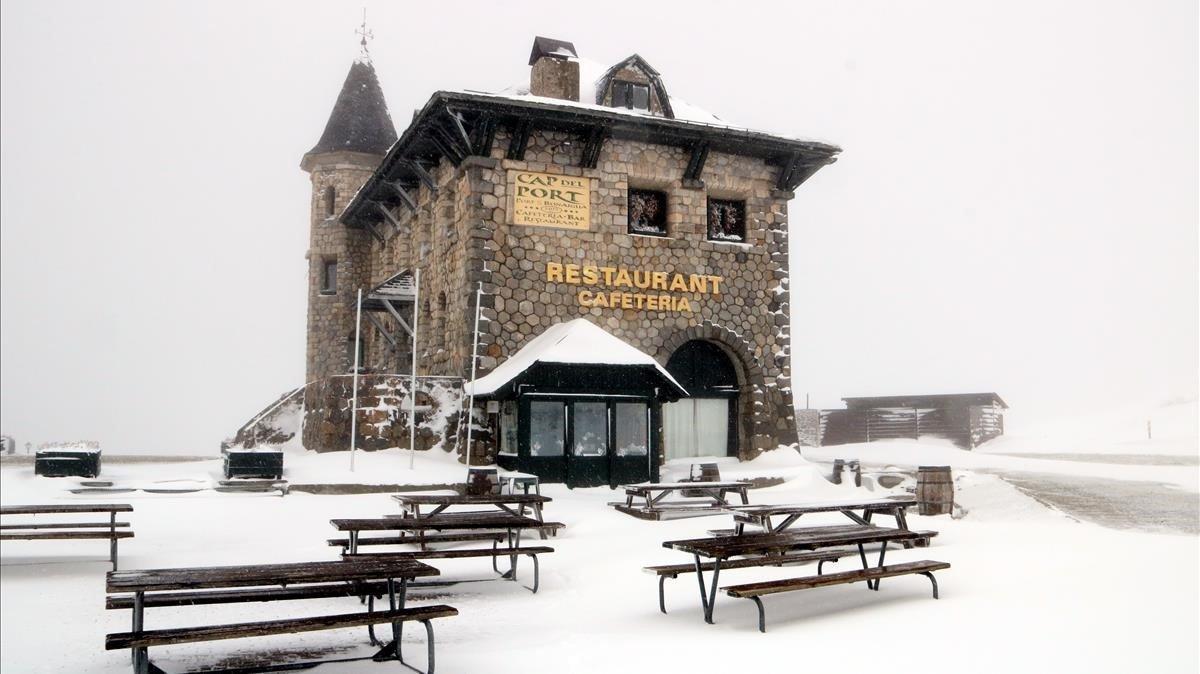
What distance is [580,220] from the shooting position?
18.1 m

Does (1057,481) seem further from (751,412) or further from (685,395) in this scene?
(685,395)

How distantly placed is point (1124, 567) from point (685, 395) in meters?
9.04

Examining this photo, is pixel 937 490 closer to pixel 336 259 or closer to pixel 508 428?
pixel 508 428

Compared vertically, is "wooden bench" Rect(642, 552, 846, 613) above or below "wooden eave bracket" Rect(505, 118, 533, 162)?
below

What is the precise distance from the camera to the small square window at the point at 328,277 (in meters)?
28.9

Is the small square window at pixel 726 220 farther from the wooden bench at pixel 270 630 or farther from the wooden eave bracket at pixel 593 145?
the wooden bench at pixel 270 630

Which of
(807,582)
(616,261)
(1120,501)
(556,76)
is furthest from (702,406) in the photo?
(807,582)

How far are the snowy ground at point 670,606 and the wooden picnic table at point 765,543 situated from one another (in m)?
0.37

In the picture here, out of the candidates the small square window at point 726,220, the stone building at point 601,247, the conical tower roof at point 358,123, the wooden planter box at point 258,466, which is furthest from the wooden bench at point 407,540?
the conical tower roof at point 358,123

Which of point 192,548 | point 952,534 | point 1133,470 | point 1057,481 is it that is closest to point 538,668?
point 192,548

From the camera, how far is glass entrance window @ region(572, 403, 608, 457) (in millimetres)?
16062

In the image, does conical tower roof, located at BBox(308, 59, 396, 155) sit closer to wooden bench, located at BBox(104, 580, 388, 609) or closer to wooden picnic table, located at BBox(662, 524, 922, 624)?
wooden picnic table, located at BBox(662, 524, 922, 624)

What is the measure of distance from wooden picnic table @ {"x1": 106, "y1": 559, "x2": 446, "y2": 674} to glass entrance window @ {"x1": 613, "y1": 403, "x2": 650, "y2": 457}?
10.5m

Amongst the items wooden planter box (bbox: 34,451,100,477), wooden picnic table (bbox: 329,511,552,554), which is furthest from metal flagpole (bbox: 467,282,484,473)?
wooden picnic table (bbox: 329,511,552,554)
